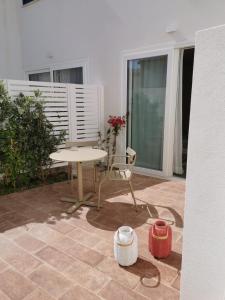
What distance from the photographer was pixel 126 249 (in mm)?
2031

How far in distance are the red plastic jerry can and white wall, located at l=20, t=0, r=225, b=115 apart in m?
3.19

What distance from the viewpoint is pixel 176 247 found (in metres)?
2.36

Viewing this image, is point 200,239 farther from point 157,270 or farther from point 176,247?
point 176,247

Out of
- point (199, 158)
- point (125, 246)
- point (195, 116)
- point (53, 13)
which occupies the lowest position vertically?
point (125, 246)

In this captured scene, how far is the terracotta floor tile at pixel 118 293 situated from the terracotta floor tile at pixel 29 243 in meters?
0.90

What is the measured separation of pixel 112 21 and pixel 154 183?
3463mm

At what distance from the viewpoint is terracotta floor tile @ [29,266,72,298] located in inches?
71.2

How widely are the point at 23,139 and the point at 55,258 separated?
2415mm

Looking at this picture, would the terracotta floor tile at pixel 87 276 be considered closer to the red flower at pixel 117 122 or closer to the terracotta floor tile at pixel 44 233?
the terracotta floor tile at pixel 44 233

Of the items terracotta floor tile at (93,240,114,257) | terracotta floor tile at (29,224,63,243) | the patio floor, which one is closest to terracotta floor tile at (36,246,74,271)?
the patio floor

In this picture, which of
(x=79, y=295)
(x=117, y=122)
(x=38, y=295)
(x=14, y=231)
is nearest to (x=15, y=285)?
(x=38, y=295)

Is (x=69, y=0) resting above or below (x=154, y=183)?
above

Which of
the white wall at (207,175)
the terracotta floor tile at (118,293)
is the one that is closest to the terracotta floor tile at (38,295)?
the terracotta floor tile at (118,293)

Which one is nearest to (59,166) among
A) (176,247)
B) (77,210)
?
(77,210)
